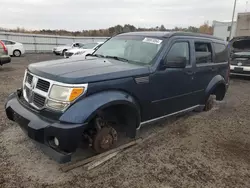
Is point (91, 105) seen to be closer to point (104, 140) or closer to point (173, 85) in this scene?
point (104, 140)

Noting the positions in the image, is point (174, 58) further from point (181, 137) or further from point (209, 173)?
point (209, 173)

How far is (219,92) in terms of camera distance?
18.0 feet

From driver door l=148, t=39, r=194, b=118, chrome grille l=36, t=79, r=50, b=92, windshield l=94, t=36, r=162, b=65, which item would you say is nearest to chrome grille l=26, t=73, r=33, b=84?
chrome grille l=36, t=79, r=50, b=92

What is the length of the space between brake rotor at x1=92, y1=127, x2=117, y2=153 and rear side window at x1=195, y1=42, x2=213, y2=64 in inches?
89.5

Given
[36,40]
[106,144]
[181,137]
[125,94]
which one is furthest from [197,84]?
[36,40]

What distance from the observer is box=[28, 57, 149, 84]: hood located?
2.76 m

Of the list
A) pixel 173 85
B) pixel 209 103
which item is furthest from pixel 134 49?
pixel 209 103

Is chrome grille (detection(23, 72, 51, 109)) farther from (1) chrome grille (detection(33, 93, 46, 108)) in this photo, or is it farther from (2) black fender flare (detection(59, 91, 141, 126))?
(2) black fender flare (detection(59, 91, 141, 126))

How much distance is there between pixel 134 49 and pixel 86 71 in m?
1.26

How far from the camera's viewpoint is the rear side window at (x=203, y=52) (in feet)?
14.3

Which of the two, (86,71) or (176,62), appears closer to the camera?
(86,71)

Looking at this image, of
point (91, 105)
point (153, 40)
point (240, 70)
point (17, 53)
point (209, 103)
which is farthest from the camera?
point (17, 53)

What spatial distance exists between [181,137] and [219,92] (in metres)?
2.16

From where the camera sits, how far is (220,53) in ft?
16.5
